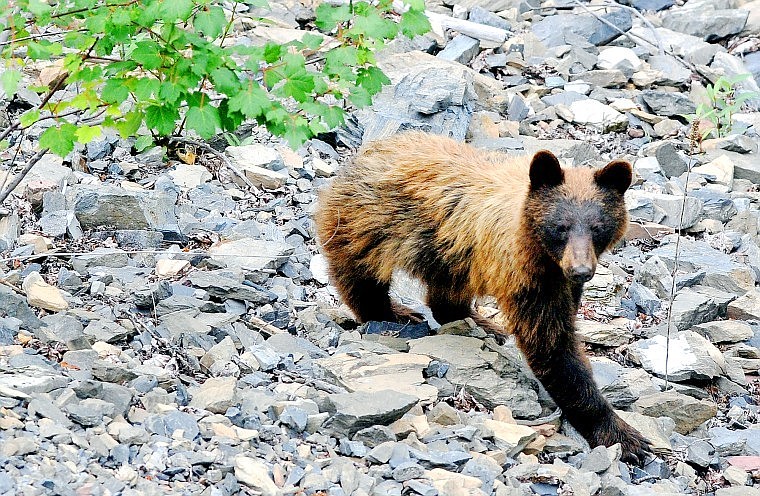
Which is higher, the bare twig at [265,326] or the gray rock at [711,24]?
the gray rock at [711,24]

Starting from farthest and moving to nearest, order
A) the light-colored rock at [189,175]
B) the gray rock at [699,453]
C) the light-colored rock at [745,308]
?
the light-colored rock at [189,175], the light-colored rock at [745,308], the gray rock at [699,453]

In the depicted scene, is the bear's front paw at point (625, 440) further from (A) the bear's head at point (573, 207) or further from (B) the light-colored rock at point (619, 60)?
(B) the light-colored rock at point (619, 60)

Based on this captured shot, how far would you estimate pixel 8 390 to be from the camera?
4.72m

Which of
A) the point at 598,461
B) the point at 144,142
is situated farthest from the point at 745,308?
the point at 144,142

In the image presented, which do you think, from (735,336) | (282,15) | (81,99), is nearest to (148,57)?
(81,99)

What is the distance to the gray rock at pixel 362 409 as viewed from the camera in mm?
5148

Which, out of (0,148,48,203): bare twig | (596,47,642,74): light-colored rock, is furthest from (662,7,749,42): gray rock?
(0,148,48,203): bare twig

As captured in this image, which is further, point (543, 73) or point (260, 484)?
point (543, 73)

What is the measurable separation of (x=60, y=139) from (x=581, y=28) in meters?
11.1

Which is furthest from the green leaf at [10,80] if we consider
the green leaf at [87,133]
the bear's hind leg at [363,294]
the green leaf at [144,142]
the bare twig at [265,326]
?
the bear's hind leg at [363,294]

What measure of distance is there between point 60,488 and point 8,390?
870 mm

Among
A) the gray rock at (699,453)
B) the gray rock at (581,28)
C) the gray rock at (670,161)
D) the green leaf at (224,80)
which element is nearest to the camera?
the green leaf at (224,80)

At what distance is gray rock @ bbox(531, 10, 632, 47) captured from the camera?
1479 centimetres

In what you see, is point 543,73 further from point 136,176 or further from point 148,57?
point 148,57
